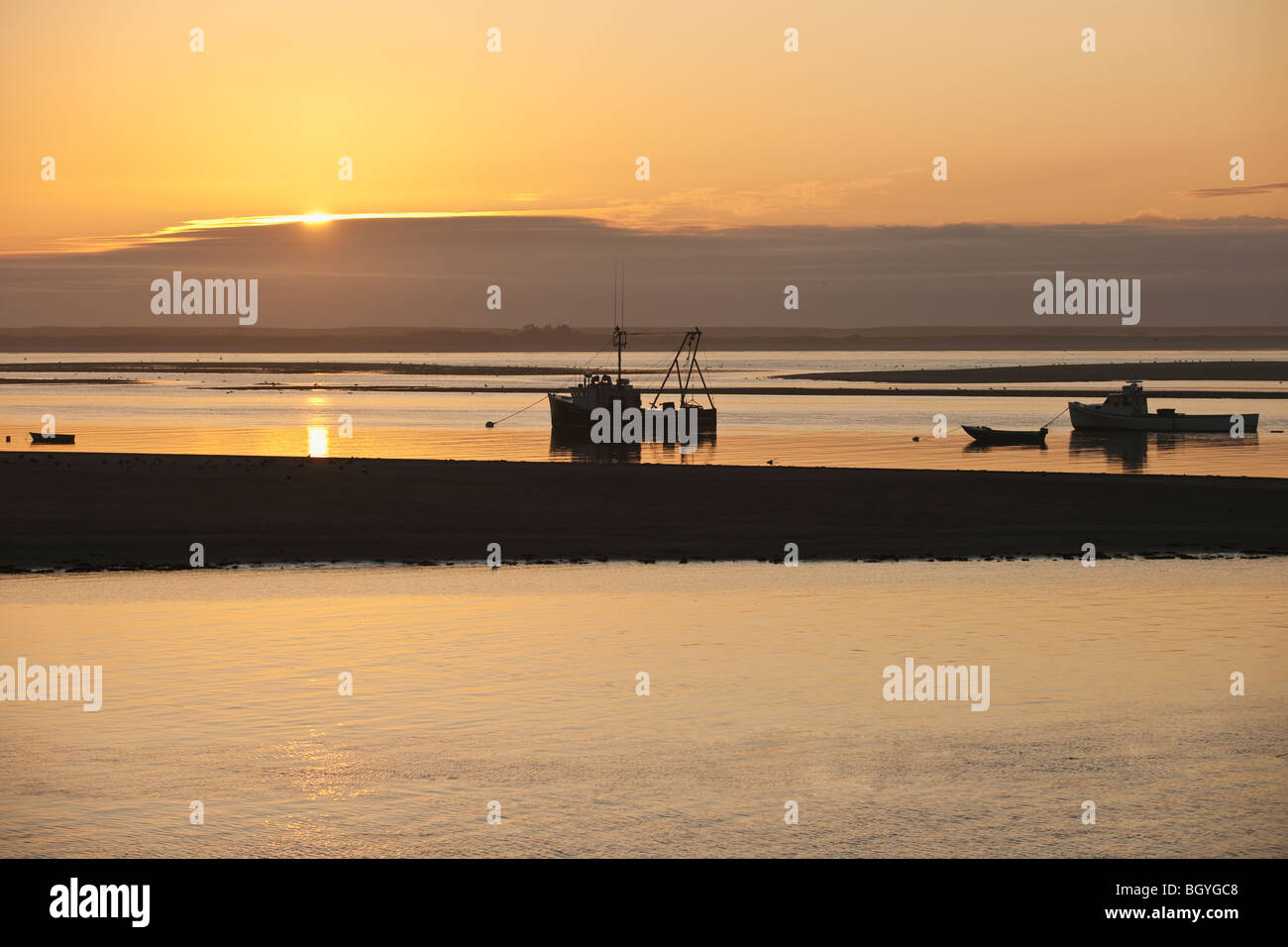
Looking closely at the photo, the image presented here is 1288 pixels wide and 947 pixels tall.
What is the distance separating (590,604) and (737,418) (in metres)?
76.4

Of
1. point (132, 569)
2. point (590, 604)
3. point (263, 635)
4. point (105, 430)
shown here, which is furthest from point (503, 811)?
point (105, 430)

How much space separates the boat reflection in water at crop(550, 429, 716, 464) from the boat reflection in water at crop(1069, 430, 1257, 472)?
18.7m

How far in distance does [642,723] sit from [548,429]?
7430cm

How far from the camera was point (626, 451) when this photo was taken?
7644 cm

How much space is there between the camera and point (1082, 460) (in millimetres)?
65125

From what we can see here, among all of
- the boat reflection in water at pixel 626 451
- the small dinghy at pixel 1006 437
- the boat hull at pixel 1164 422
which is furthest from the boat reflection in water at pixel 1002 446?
the boat reflection in water at pixel 626 451

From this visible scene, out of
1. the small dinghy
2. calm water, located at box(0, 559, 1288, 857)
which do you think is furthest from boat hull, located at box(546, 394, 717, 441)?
calm water, located at box(0, 559, 1288, 857)

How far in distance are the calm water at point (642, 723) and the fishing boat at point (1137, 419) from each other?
5746cm

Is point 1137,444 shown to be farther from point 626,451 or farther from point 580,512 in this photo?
point 580,512

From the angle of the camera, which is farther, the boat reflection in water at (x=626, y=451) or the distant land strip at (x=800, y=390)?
the distant land strip at (x=800, y=390)

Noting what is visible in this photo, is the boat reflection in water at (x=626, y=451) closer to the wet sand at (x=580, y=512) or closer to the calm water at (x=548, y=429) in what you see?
the calm water at (x=548, y=429)

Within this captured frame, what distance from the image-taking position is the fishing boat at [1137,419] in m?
83.2

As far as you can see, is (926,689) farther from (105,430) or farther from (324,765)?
(105,430)

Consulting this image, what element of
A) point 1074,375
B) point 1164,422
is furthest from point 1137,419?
point 1074,375
